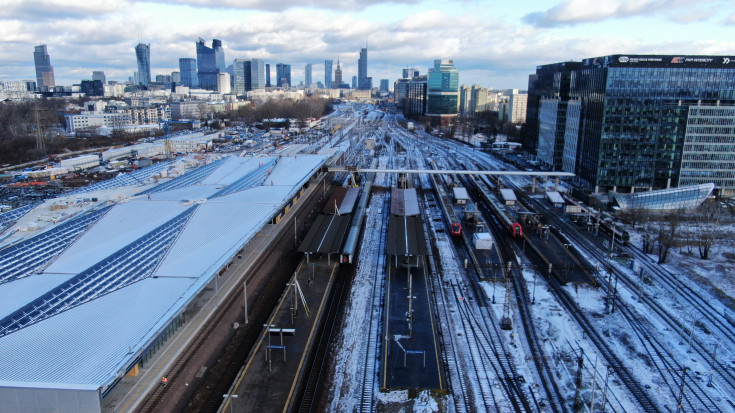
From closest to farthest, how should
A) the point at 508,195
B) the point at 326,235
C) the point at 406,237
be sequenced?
the point at 406,237 < the point at 326,235 < the point at 508,195

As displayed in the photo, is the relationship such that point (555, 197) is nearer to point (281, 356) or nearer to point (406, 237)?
point (406, 237)

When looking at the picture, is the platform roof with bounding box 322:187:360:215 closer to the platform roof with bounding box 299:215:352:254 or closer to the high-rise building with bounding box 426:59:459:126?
the platform roof with bounding box 299:215:352:254

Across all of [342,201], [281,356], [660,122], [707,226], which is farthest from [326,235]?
[660,122]

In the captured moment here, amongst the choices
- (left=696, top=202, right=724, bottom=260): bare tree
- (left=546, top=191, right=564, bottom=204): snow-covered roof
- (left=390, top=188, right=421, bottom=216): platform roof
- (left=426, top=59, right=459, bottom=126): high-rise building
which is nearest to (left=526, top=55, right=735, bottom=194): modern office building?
(left=546, top=191, right=564, bottom=204): snow-covered roof

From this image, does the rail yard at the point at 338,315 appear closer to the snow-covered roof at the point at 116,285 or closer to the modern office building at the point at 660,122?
the snow-covered roof at the point at 116,285

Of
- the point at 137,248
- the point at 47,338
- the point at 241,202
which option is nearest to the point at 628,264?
the point at 241,202

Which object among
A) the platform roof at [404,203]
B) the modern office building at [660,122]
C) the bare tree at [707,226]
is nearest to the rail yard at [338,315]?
the platform roof at [404,203]

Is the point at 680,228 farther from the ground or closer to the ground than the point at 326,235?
closer to the ground
